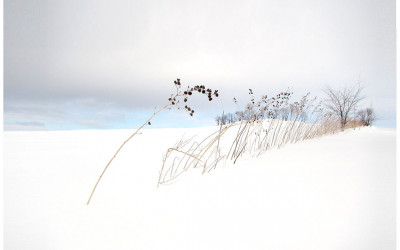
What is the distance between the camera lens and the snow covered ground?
0.74 m

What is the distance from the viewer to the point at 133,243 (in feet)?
2.39

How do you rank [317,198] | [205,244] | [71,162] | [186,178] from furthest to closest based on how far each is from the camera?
[71,162], [186,178], [317,198], [205,244]

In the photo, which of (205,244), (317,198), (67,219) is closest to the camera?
(205,244)

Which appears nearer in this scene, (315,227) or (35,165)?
(315,227)

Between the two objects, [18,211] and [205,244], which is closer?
[205,244]

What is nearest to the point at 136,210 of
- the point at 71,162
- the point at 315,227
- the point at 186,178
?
the point at 186,178

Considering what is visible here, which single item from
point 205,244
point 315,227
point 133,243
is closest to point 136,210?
point 133,243

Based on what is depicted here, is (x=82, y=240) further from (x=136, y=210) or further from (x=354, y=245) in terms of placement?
(x=354, y=245)

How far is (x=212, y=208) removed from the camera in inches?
36.0

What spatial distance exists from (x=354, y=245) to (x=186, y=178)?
79 cm

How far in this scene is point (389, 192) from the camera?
107 cm

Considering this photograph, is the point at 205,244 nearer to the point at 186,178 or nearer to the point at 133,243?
the point at 133,243

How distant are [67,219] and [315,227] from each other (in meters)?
0.78

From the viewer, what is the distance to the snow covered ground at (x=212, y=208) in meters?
0.74
